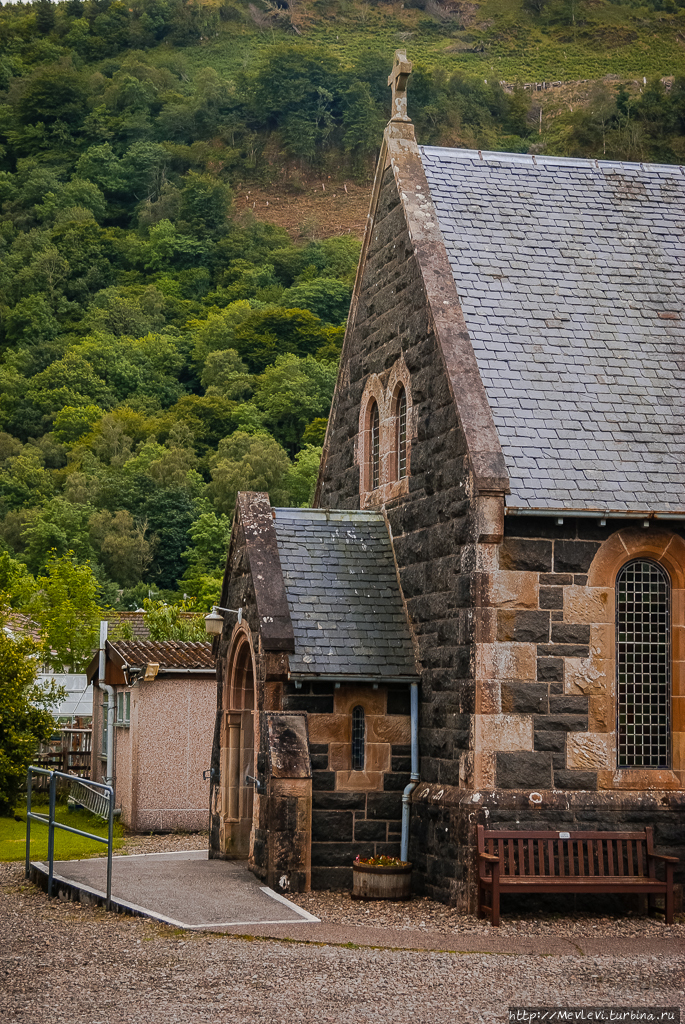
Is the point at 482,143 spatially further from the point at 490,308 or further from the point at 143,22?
the point at 490,308

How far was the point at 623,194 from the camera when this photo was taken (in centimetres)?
1845

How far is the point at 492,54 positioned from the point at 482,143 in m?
53.4

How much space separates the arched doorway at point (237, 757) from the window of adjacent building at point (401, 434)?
10.7 ft

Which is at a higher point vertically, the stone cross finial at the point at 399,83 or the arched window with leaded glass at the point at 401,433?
the stone cross finial at the point at 399,83

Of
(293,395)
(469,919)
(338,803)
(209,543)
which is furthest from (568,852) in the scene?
(293,395)

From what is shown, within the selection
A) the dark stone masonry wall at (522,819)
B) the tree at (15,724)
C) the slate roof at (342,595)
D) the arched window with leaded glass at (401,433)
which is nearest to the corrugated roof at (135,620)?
the tree at (15,724)

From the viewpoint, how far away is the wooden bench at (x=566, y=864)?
44.0ft

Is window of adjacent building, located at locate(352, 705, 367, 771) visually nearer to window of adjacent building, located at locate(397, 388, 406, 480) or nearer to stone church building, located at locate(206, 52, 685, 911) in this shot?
stone church building, located at locate(206, 52, 685, 911)

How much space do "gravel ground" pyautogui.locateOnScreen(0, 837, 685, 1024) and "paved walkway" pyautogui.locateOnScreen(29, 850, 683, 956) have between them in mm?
338

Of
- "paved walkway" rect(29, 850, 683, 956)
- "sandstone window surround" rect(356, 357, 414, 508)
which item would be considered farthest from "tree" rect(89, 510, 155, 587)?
"paved walkway" rect(29, 850, 683, 956)

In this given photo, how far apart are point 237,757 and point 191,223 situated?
11159 cm

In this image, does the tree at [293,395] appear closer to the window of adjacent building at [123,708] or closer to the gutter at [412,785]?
the window of adjacent building at [123,708]

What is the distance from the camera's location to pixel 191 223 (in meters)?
124

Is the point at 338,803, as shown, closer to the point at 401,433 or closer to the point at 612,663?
the point at 612,663
